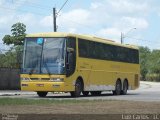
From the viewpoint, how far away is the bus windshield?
2903 centimetres

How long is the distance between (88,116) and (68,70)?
14.9 m

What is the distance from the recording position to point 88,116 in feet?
47.8

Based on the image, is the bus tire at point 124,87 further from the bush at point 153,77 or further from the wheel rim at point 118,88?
the bush at point 153,77

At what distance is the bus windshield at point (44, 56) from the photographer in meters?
29.0

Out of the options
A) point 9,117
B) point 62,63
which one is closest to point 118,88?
point 62,63

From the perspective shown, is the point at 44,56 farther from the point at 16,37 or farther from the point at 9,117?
the point at 16,37

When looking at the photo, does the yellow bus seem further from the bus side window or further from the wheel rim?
the wheel rim

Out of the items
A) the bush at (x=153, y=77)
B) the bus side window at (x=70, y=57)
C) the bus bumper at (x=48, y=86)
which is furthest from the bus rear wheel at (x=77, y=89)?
the bush at (x=153, y=77)

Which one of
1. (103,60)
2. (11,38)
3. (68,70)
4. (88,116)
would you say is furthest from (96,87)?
(11,38)

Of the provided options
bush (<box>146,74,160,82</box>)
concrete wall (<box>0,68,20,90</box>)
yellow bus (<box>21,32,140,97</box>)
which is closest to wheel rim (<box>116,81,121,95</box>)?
yellow bus (<box>21,32,140,97</box>)

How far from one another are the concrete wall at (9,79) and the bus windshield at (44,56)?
15654 mm

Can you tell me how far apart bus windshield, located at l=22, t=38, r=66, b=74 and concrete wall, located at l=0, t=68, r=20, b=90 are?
15654 millimetres

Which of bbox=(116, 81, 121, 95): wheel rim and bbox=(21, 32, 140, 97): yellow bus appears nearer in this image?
bbox=(21, 32, 140, 97): yellow bus

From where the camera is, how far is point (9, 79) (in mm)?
45781
